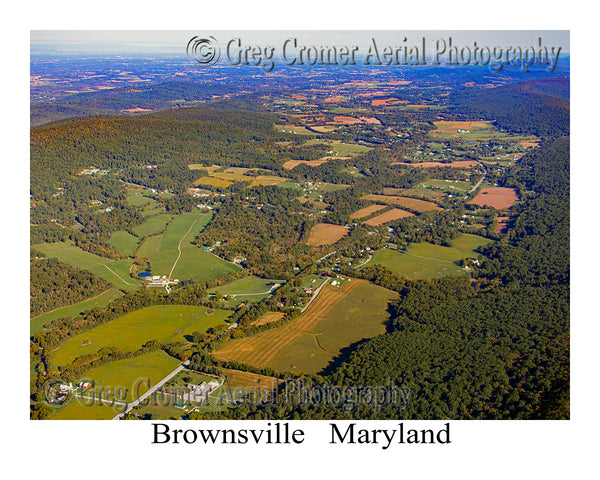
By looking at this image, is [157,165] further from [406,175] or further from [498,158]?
[498,158]

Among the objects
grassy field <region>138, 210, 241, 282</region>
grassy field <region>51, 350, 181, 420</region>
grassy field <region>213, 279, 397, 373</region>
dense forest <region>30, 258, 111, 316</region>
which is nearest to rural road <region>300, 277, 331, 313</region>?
grassy field <region>213, 279, 397, 373</region>

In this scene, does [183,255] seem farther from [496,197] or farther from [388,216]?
[496,197]

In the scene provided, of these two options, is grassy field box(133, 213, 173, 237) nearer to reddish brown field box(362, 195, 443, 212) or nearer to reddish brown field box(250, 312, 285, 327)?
reddish brown field box(250, 312, 285, 327)

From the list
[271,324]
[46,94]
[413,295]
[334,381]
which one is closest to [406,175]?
[413,295]

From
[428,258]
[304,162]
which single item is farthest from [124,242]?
[304,162]

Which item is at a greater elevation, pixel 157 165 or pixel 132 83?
pixel 132 83

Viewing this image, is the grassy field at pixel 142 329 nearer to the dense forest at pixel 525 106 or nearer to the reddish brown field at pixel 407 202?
the reddish brown field at pixel 407 202
